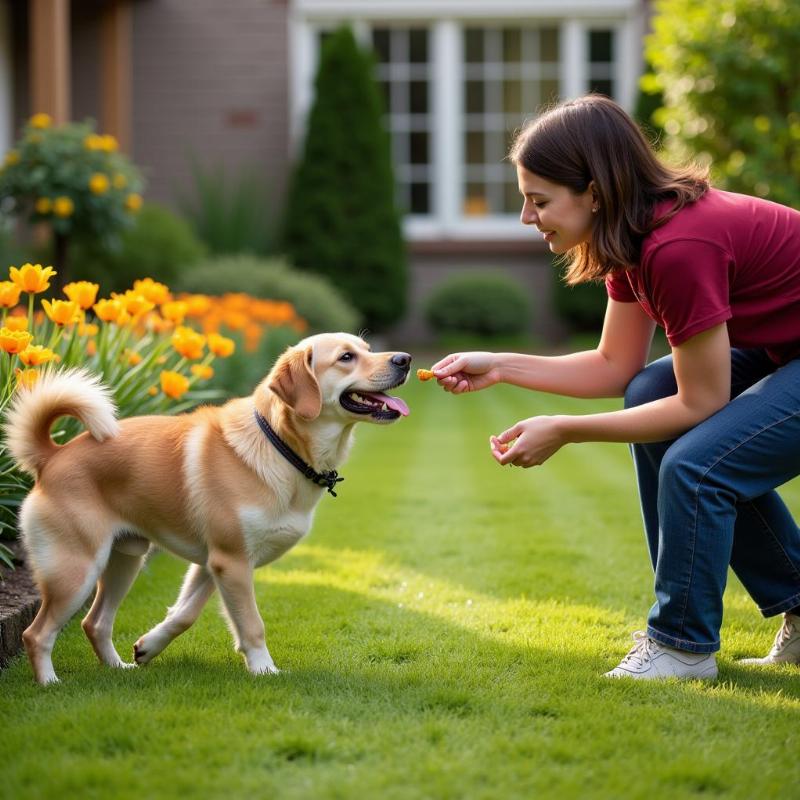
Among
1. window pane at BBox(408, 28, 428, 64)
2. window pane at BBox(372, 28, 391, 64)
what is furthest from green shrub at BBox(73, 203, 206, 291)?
window pane at BBox(408, 28, 428, 64)

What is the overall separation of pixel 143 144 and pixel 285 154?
6.64 ft

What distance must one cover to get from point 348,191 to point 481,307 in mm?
2406

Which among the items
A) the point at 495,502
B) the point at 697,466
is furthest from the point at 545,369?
the point at 495,502

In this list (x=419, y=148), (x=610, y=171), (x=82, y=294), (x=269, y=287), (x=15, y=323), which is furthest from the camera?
(x=419, y=148)

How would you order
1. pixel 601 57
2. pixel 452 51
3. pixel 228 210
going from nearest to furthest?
pixel 228 210
pixel 452 51
pixel 601 57

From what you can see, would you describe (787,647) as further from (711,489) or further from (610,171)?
(610,171)

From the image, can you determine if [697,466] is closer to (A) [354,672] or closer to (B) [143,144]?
(A) [354,672]

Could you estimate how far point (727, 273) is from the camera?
3.27m

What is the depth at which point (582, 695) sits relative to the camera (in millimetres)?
3273

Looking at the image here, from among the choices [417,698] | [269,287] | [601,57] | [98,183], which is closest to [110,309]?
[417,698]

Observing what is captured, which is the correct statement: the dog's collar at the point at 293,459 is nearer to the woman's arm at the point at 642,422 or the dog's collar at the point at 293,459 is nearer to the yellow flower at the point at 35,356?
the woman's arm at the point at 642,422

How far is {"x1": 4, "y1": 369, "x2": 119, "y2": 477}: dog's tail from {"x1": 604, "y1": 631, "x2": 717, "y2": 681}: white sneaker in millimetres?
1765

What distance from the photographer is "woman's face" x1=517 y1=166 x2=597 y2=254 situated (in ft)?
11.3

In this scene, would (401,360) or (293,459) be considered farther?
(401,360)
